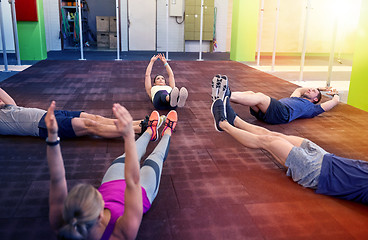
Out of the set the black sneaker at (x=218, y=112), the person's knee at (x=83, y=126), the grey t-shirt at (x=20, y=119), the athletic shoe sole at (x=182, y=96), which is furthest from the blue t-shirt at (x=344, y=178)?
the grey t-shirt at (x=20, y=119)

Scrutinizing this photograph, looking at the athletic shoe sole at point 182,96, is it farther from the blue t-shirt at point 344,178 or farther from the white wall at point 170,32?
the white wall at point 170,32

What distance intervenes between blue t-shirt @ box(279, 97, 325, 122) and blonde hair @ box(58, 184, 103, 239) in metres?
2.92

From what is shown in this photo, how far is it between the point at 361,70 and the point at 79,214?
15.3 ft

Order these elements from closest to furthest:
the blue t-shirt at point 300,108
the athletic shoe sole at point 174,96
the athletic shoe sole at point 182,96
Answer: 1. the blue t-shirt at point 300,108
2. the athletic shoe sole at point 174,96
3. the athletic shoe sole at point 182,96

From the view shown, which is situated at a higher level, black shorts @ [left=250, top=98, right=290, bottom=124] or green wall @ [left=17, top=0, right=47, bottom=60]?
green wall @ [left=17, top=0, right=47, bottom=60]

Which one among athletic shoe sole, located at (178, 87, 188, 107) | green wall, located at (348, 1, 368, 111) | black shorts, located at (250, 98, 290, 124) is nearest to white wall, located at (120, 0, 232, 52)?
green wall, located at (348, 1, 368, 111)

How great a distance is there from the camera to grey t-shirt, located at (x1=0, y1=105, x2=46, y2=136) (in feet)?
9.73

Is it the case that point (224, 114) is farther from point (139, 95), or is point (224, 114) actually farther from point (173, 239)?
point (139, 95)

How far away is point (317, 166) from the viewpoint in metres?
2.19

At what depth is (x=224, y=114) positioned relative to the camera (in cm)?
298

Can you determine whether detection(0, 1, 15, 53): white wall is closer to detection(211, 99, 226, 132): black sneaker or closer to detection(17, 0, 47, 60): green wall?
detection(17, 0, 47, 60): green wall

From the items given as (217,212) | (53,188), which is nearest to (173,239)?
(217,212)

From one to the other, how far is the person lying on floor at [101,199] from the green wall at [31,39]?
727 centimetres

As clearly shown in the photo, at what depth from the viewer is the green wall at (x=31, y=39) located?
8086 mm
